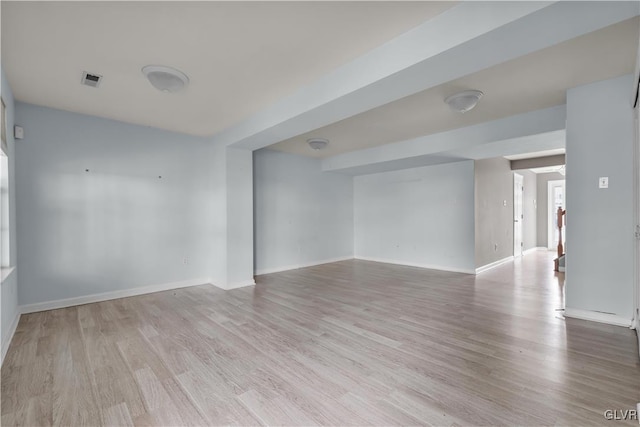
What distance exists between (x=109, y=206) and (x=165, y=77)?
7.75ft

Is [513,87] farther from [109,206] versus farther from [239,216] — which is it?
[109,206]

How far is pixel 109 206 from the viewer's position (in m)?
4.18

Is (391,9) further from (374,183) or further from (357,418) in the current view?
(374,183)

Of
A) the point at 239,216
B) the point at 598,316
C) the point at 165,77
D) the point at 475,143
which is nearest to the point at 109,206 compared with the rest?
the point at 239,216

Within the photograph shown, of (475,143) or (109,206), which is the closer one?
(109,206)

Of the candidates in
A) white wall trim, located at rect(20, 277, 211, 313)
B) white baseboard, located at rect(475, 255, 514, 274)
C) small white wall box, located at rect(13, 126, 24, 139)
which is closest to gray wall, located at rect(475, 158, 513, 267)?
white baseboard, located at rect(475, 255, 514, 274)

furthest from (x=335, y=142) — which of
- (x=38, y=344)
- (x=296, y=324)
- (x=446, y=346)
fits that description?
(x=38, y=344)

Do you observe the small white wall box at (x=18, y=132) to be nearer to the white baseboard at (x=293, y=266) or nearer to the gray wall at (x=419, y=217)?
the white baseboard at (x=293, y=266)

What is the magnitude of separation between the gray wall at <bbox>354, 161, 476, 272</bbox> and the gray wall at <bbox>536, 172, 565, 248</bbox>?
217 inches

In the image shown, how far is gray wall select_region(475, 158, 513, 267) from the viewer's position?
598 cm

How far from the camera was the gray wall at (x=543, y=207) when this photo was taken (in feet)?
30.8

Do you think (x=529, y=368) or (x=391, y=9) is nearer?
(x=391, y=9)

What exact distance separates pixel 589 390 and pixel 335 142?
4694mm

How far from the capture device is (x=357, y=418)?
1.69 metres
